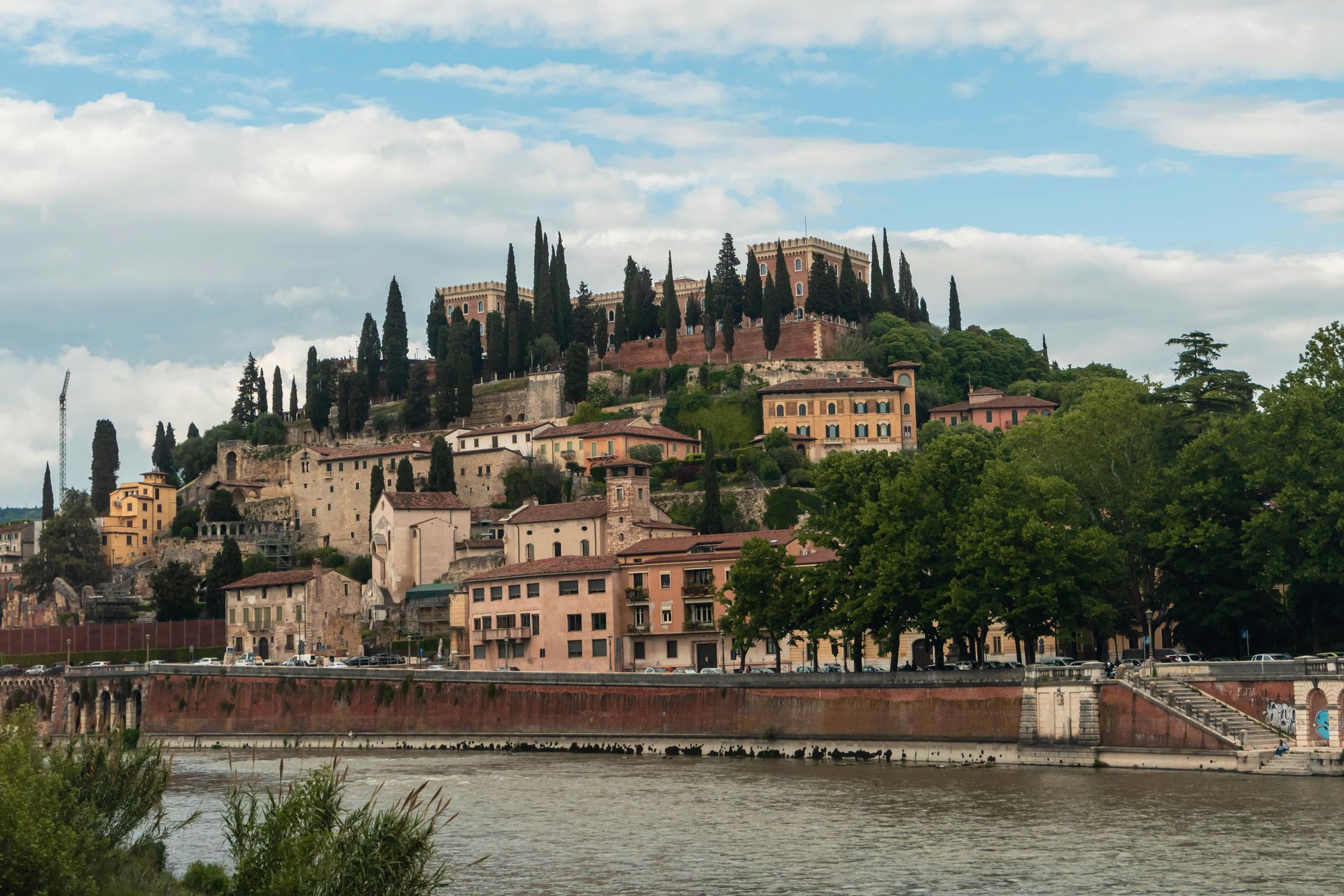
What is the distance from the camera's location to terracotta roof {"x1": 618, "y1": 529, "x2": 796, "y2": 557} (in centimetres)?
8488

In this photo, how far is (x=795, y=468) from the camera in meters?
113

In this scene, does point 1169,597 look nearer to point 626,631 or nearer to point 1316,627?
point 1316,627

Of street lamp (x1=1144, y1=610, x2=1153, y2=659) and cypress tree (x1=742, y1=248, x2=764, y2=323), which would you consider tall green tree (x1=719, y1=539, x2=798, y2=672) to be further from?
cypress tree (x1=742, y1=248, x2=764, y2=323)

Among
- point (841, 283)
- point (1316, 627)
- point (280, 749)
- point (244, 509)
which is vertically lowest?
point (280, 749)

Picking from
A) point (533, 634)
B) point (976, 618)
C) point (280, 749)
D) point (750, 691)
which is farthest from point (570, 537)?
point (976, 618)

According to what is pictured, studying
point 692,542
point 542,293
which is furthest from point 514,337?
point 692,542

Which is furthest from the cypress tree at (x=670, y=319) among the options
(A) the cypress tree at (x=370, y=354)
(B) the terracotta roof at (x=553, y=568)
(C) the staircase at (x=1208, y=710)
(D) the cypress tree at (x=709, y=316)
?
(C) the staircase at (x=1208, y=710)

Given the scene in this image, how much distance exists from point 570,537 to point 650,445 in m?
22.8

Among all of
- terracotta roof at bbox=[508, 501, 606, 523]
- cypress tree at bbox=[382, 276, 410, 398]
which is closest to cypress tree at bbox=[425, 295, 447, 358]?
cypress tree at bbox=[382, 276, 410, 398]

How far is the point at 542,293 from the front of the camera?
146500 millimetres

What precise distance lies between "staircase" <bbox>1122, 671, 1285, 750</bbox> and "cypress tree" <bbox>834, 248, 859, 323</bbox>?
276 ft

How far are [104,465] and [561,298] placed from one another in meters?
40.8

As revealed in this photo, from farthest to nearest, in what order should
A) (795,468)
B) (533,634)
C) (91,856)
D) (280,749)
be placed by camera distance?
(795,468), (533,634), (280,749), (91,856)

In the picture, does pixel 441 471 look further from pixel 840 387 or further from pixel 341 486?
pixel 840 387
